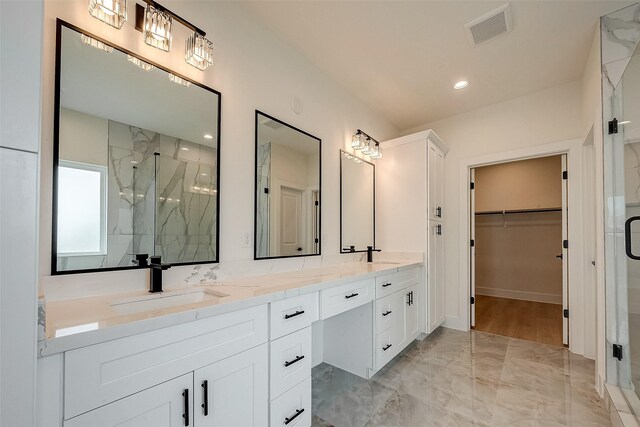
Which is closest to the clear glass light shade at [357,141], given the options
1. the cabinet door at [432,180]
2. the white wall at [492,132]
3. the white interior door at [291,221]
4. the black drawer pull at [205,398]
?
the cabinet door at [432,180]

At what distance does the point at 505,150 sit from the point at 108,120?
144 inches

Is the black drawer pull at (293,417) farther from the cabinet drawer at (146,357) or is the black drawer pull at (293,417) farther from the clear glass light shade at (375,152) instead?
the clear glass light shade at (375,152)

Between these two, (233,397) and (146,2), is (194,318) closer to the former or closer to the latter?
(233,397)

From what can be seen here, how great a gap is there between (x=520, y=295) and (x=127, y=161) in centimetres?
585

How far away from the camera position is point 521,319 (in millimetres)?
3754

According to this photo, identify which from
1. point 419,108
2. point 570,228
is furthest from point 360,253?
point 570,228

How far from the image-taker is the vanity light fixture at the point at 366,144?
2.95m

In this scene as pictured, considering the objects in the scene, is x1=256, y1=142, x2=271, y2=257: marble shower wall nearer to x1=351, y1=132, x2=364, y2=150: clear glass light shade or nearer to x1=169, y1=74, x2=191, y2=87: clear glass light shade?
x1=169, y1=74, x2=191, y2=87: clear glass light shade

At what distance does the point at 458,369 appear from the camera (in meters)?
2.39

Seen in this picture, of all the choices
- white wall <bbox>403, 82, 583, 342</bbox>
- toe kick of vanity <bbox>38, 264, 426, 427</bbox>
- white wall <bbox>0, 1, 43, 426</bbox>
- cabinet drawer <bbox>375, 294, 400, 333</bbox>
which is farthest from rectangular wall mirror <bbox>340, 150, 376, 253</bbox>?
white wall <bbox>0, 1, 43, 426</bbox>

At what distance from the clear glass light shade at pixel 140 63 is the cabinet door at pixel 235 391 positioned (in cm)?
147

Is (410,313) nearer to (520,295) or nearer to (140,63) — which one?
(140,63)

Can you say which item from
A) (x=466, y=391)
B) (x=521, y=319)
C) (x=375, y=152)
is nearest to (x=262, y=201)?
(x=375, y=152)

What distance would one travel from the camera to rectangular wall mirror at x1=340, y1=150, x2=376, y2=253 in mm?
2832
